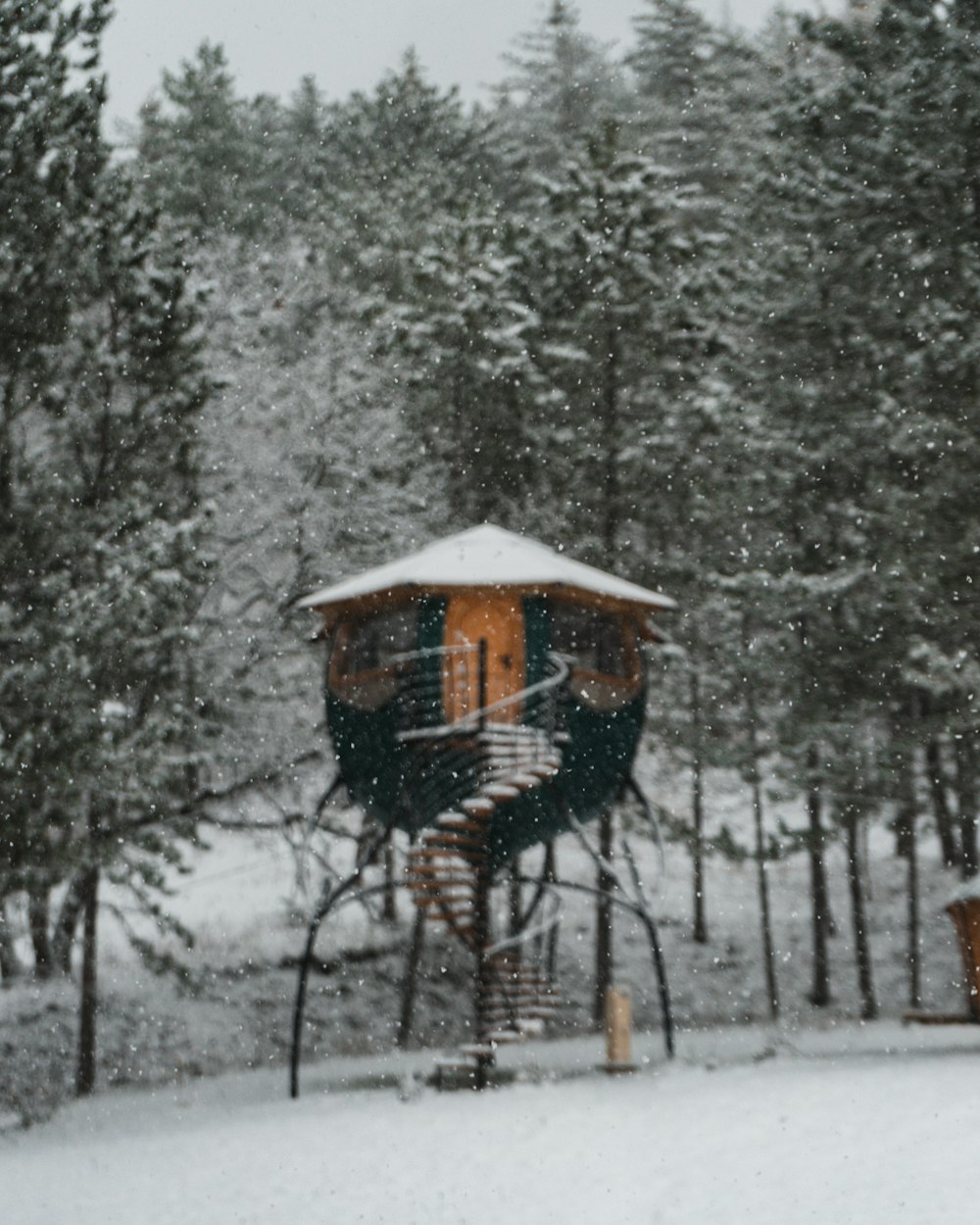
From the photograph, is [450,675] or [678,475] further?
[678,475]

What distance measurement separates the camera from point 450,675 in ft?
53.5

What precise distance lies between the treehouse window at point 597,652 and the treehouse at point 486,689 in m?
0.02

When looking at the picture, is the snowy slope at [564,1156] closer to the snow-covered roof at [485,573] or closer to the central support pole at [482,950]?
the central support pole at [482,950]


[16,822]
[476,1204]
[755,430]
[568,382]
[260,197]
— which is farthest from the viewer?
[260,197]

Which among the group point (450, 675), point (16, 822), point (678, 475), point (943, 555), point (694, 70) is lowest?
point (16, 822)

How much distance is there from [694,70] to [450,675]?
3337 cm

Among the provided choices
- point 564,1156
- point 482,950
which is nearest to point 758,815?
point 482,950

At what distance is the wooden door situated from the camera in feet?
53.2

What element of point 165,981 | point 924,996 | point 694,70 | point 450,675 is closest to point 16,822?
point 450,675

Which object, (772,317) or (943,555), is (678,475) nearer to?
(772,317)

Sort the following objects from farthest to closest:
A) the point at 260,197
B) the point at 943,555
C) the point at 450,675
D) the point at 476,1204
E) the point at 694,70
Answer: the point at 694,70
the point at 260,197
the point at 943,555
the point at 450,675
the point at 476,1204

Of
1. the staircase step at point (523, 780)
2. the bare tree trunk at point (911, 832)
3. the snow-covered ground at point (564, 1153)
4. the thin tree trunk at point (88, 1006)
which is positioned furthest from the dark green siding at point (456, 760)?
the bare tree trunk at point (911, 832)

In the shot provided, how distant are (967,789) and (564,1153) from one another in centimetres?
1087

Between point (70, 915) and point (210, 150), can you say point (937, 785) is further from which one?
point (210, 150)
